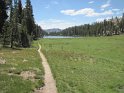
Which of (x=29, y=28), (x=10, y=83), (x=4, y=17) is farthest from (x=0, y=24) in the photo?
(x=10, y=83)

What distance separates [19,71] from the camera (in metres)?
26.6

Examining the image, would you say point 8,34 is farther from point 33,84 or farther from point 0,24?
point 33,84

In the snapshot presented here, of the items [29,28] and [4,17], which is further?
[29,28]

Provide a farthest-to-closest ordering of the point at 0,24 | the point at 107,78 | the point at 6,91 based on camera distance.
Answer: the point at 0,24, the point at 107,78, the point at 6,91

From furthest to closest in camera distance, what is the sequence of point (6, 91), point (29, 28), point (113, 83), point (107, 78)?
1. point (29, 28)
2. point (107, 78)
3. point (113, 83)
4. point (6, 91)

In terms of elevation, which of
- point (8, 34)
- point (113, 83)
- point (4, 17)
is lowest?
point (113, 83)

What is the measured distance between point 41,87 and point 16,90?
264 cm

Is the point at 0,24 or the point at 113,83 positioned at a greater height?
the point at 0,24

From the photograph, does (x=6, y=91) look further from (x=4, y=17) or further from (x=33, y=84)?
(x=4, y=17)

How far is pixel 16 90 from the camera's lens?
59.4 ft

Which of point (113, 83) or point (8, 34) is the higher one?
point (8, 34)

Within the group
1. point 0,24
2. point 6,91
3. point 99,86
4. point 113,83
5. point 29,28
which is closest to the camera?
point 6,91

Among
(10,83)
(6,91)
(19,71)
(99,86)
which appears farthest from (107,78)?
(6,91)

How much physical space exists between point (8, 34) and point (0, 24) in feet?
11.0
